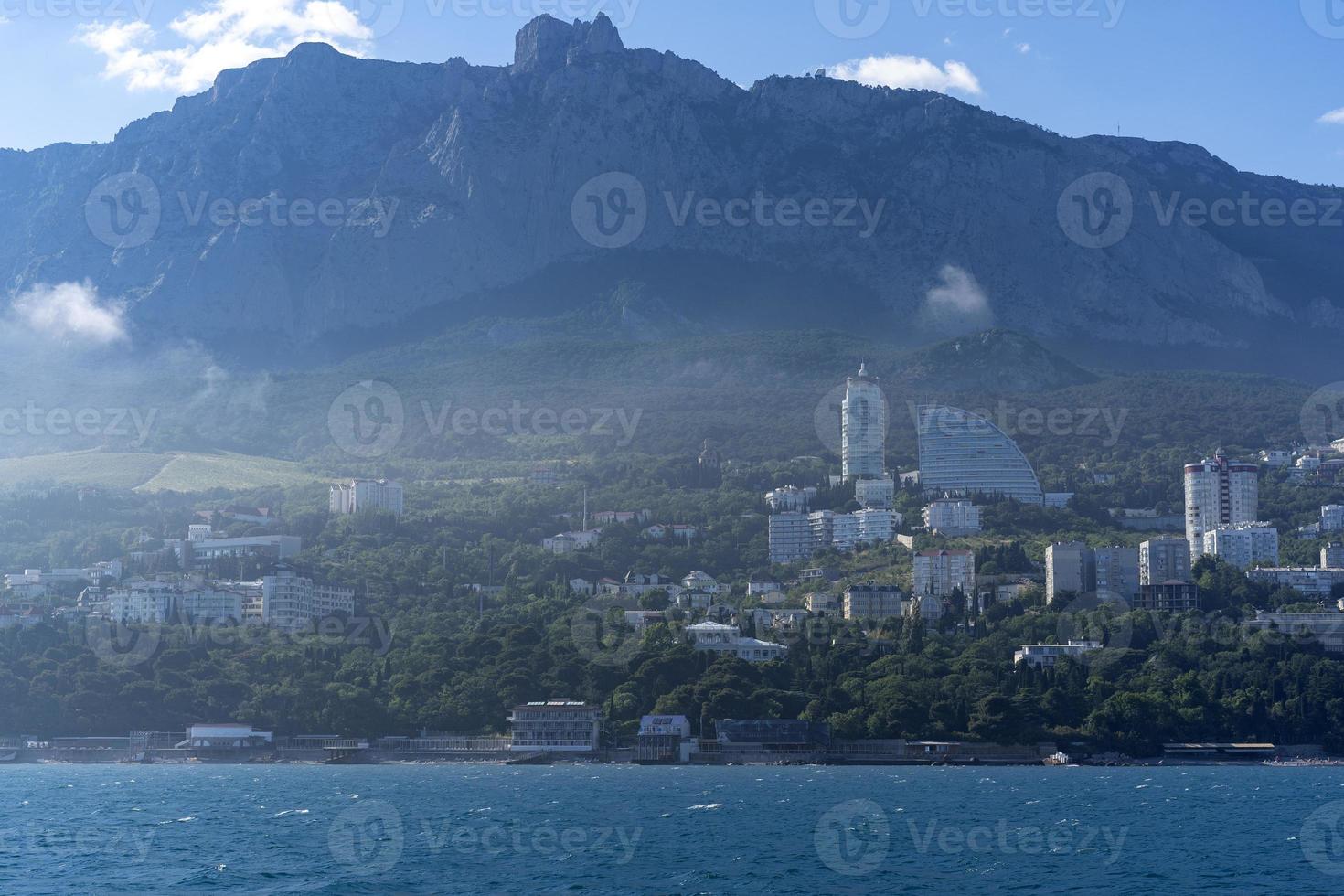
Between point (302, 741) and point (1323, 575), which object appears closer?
point (302, 741)

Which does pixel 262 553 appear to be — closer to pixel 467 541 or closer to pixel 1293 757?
pixel 467 541

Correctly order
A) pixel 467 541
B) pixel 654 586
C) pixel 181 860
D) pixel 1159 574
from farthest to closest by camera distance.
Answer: pixel 467 541
pixel 654 586
pixel 1159 574
pixel 181 860

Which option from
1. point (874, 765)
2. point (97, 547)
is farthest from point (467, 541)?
point (874, 765)

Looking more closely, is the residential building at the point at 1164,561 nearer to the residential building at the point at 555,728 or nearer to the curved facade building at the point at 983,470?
the curved facade building at the point at 983,470

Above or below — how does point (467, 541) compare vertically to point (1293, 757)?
above

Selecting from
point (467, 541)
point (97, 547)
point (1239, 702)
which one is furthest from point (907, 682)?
point (97, 547)

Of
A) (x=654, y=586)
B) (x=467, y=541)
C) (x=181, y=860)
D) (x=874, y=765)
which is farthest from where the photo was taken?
(x=467, y=541)
